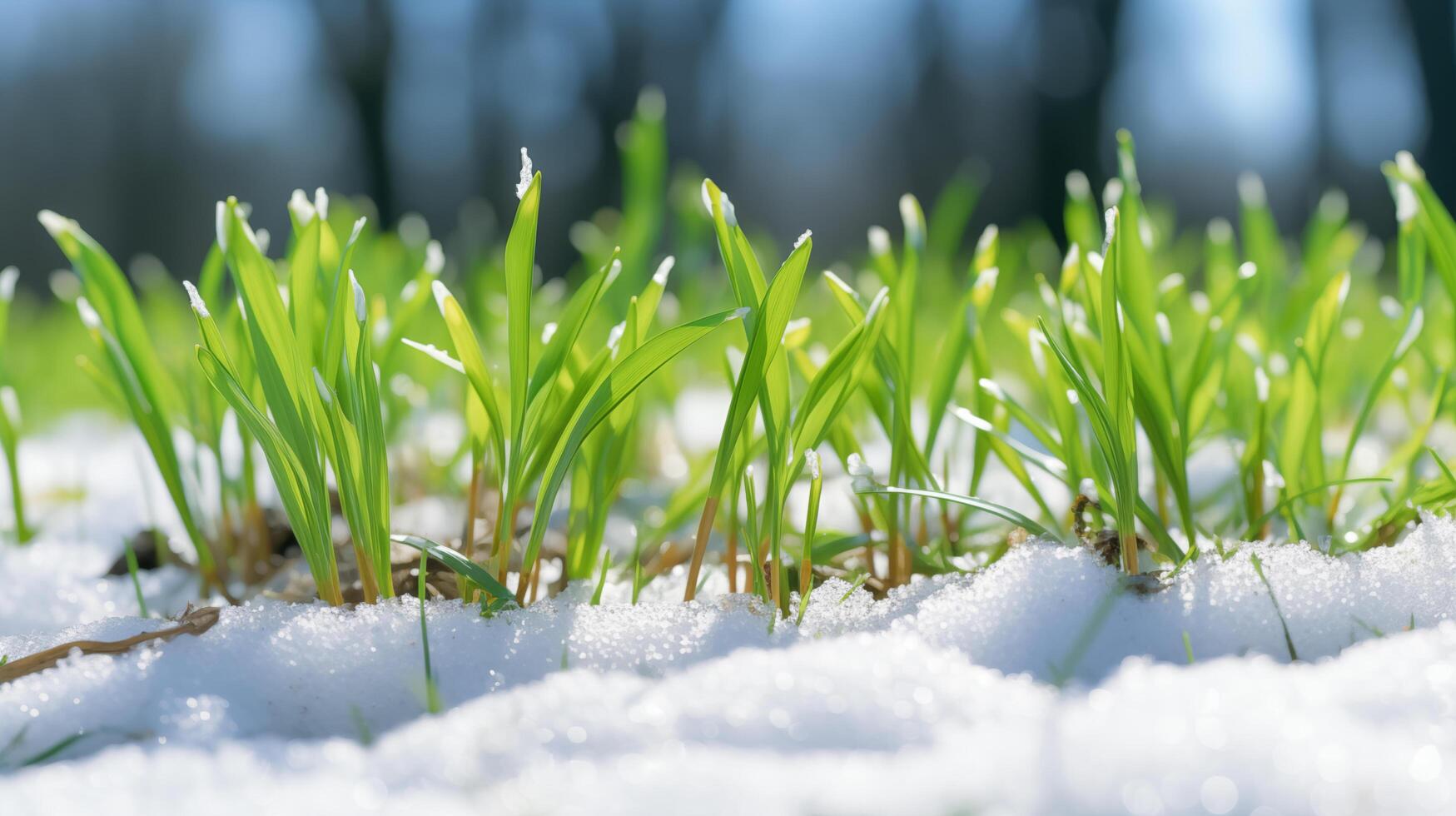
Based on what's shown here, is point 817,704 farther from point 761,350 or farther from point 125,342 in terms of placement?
point 125,342

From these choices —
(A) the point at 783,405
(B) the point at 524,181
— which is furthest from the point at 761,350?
(B) the point at 524,181

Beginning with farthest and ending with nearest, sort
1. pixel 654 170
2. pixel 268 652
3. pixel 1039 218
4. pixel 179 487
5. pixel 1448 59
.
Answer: pixel 1039 218
pixel 1448 59
pixel 654 170
pixel 179 487
pixel 268 652

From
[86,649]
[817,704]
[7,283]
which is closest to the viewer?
[817,704]

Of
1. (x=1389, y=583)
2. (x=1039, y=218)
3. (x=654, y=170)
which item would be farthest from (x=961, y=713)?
(x=1039, y=218)

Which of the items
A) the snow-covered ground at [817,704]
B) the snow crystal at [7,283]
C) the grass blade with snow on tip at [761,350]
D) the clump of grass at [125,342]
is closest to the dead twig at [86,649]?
the snow-covered ground at [817,704]

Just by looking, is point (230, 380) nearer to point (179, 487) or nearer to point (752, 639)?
point (179, 487)

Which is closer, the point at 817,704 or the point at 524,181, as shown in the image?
the point at 817,704

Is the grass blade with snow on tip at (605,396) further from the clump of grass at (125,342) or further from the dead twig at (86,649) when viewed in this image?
the clump of grass at (125,342)

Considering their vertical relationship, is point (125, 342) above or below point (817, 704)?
above

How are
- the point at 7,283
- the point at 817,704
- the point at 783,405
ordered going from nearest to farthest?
the point at 817,704, the point at 783,405, the point at 7,283
